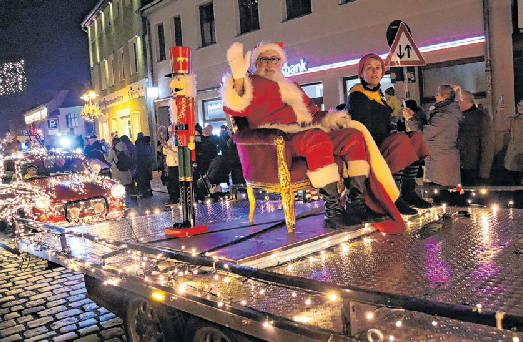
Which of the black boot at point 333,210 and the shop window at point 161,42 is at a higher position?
the shop window at point 161,42

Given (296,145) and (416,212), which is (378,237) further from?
(296,145)

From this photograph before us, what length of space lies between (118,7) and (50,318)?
27.1 metres

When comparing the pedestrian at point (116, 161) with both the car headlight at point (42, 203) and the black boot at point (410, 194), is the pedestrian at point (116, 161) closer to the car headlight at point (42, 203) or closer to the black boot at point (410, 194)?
the car headlight at point (42, 203)

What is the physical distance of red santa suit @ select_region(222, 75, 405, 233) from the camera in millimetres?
4289

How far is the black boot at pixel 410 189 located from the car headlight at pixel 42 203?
18.1ft

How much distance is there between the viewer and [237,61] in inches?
171

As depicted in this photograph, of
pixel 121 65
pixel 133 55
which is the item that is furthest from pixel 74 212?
pixel 121 65

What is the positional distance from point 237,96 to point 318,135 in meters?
0.84

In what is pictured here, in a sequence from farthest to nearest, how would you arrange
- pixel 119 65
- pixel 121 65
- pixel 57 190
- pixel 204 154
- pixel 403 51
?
pixel 119 65 → pixel 121 65 → pixel 204 154 → pixel 57 190 → pixel 403 51

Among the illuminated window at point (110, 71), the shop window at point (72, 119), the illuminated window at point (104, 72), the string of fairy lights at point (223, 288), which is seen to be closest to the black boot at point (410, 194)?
the string of fairy lights at point (223, 288)

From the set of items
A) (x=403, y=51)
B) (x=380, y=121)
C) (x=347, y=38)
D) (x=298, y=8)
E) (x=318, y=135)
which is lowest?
(x=318, y=135)

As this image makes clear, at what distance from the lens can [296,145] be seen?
4.47 m

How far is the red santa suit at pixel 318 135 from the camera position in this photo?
4.29 m

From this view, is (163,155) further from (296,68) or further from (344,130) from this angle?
(344,130)
